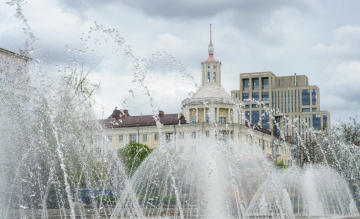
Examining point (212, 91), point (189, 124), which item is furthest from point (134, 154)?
point (212, 91)

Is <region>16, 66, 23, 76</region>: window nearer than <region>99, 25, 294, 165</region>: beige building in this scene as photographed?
Yes

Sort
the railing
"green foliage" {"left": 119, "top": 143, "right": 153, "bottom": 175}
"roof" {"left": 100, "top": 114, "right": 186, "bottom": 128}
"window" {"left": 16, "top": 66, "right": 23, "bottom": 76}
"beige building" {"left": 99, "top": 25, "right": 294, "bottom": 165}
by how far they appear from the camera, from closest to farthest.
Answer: "window" {"left": 16, "top": 66, "right": 23, "bottom": 76} < "green foliage" {"left": 119, "top": 143, "right": 153, "bottom": 175} < "beige building" {"left": 99, "top": 25, "right": 294, "bottom": 165} < the railing < "roof" {"left": 100, "top": 114, "right": 186, "bottom": 128}

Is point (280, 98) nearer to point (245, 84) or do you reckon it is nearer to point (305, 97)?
point (305, 97)

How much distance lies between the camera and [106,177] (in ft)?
107

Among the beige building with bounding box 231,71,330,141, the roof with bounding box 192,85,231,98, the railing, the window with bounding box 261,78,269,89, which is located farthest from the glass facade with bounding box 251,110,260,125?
the railing

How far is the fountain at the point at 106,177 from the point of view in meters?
19.9

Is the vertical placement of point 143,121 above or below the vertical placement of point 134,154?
above

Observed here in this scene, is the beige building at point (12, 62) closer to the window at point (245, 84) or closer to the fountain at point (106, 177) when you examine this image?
the fountain at point (106, 177)

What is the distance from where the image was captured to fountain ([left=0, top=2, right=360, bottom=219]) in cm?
1988

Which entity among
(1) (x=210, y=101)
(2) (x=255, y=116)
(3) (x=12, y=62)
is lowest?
(2) (x=255, y=116)

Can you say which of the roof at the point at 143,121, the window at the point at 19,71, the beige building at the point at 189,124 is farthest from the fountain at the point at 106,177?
the roof at the point at 143,121

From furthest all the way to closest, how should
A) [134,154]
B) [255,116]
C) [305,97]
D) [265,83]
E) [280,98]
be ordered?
[265,83] → [280,98] → [255,116] → [305,97] → [134,154]

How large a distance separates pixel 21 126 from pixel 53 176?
500 centimetres

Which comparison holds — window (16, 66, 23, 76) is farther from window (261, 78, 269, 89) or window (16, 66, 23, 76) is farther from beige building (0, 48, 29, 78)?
window (261, 78, 269, 89)
